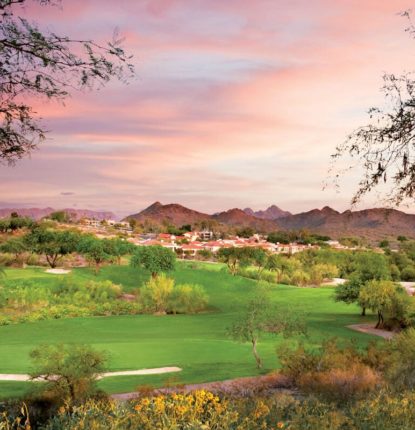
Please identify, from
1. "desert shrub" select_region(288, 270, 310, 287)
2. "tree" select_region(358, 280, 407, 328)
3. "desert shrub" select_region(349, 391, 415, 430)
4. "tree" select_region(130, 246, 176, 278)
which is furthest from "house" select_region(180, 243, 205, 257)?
"desert shrub" select_region(349, 391, 415, 430)

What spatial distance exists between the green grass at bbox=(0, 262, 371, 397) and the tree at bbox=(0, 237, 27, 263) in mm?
13645

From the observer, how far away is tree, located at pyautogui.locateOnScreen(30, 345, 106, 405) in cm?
1931

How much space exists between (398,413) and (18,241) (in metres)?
104

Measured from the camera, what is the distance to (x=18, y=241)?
105812mm

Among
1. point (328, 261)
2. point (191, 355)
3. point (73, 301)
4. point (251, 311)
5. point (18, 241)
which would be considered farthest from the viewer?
point (328, 261)

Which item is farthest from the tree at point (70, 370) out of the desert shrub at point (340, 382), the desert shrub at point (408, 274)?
the desert shrub at point (408, 274)

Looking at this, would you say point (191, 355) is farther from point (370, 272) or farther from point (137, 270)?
point (137, 270)

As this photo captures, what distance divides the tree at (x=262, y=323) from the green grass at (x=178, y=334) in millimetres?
1826

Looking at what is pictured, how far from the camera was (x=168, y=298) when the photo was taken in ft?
243

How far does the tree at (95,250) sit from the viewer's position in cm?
9581

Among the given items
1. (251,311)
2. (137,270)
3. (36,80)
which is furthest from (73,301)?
(36,80)

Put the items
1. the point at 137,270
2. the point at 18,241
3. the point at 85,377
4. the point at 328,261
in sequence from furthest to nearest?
the point at 328,261 → the point at 18,241 → the point at 137,270 → the point at 85,377

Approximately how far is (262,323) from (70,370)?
15.8m

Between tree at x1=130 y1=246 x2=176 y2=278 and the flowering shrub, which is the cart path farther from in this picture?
tree at x1=130 y1=246 x2=176 y2=278
